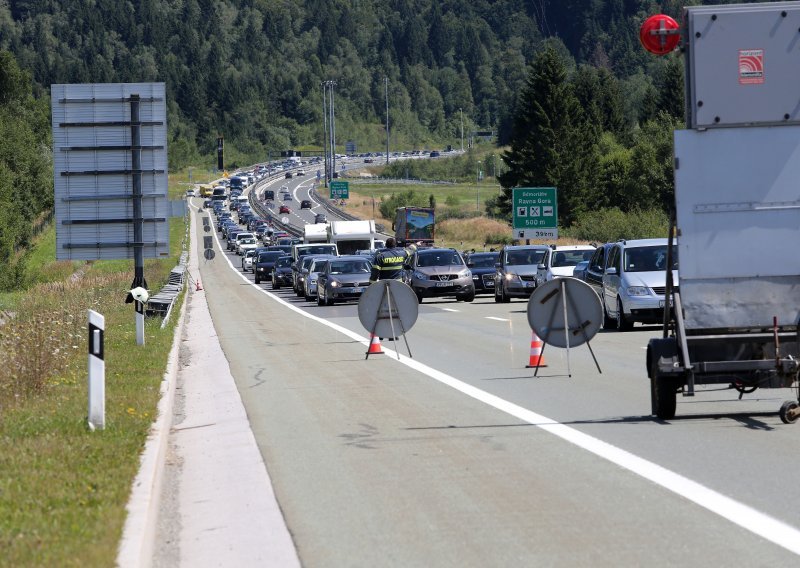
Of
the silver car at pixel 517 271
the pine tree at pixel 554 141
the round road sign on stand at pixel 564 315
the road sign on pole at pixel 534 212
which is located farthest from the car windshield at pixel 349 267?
the pine tree at pixel 554 141

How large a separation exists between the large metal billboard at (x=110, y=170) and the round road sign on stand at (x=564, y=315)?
1203 cm

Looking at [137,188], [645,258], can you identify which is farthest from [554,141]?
[137,188]

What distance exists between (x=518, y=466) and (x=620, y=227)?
71.1 m

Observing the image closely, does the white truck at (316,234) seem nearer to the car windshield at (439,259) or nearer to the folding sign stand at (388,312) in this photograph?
the car windshield at (439,259)

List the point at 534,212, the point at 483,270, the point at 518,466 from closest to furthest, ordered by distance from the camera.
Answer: the point at 518,466
the point at 483,270
the point at 534,212

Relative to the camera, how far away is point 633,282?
2634 centimetres

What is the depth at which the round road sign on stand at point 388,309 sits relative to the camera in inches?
771

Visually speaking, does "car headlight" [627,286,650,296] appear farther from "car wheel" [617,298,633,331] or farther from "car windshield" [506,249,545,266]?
"car windshield" [506,249,545,266]

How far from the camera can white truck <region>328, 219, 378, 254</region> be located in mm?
68250

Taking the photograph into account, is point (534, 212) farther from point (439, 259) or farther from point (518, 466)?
point (518, 466)

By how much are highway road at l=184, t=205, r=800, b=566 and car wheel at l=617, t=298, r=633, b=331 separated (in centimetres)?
675

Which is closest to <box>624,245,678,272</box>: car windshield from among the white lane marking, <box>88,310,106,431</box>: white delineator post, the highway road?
the highway road

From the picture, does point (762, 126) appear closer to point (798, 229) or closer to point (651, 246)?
point (798, 229)

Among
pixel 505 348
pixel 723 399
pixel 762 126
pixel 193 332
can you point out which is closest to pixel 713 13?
pixel 762 126
